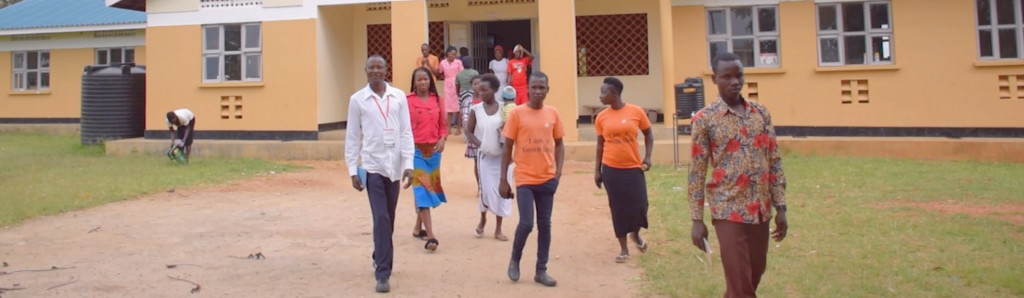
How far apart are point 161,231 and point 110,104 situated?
31.6ft

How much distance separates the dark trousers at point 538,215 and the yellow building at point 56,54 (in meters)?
17.2

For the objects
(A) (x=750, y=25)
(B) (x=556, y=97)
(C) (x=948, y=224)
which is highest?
(A) (x=750, y=25)

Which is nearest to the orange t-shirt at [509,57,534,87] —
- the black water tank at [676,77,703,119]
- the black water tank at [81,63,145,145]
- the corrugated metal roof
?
the black water tank at [676,77,703,119]

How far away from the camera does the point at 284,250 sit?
7082mm

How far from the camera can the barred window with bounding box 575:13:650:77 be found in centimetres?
1636

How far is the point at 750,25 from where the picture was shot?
1479cm

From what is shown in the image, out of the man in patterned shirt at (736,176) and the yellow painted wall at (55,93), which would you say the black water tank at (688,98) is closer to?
the man in patterned shirt at (736,176)

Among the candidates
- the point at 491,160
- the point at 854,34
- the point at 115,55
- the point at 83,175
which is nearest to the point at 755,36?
the point at 854,34

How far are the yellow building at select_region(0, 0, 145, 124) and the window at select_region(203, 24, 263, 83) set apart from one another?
578cm

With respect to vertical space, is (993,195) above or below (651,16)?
below

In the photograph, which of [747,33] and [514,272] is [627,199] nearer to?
[514,272]

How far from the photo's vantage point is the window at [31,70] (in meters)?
22.1

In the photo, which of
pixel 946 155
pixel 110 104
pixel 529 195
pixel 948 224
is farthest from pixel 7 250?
pixel 946 155

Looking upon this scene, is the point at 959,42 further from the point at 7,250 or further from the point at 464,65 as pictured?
the point at 7,250
